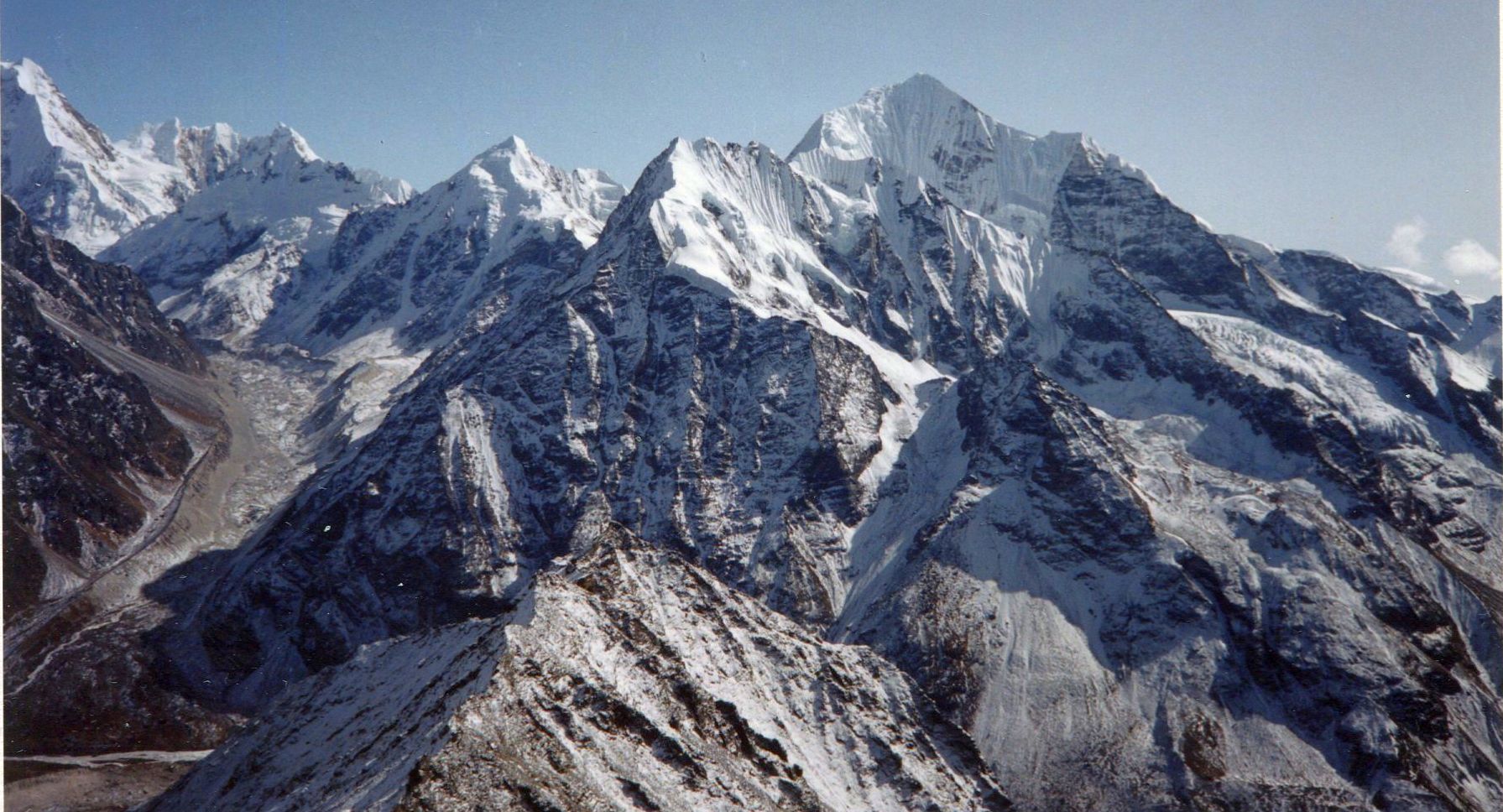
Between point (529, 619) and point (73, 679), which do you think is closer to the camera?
point (529, 619)

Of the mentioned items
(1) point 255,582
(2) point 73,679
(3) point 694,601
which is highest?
(3) point 694,601

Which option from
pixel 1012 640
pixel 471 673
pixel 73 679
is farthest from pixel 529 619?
pixel 73 679

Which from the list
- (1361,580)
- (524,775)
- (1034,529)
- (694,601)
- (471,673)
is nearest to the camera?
(524,775)

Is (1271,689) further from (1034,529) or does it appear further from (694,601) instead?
(694,601)

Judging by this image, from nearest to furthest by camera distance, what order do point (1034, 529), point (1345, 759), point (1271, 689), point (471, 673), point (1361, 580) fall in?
1. point (471, 673)
2. point (1345, 759)
3. point (1271, 689)
4. point (1361, 580)
5. point (1034, 529)

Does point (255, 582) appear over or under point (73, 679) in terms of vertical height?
over

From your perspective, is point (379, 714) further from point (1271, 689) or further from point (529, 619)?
point (1271, 689)

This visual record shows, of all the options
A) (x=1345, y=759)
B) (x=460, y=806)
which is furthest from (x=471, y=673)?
(x=1345, y=759)
